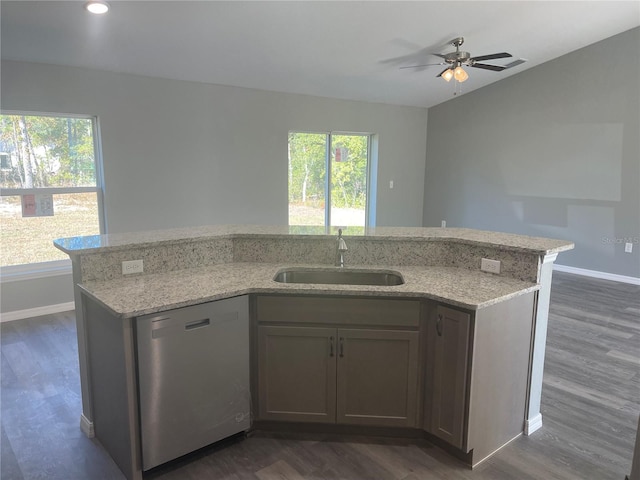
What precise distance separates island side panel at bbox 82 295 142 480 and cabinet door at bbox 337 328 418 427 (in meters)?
0.97

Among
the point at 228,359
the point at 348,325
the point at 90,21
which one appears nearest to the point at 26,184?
the point at 90,21

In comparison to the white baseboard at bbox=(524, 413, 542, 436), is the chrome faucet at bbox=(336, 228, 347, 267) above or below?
above

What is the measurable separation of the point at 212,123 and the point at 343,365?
399cm

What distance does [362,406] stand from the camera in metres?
2.26

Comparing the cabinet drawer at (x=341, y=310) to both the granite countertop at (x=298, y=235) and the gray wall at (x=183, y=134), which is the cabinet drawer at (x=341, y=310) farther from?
the gray wall at (x=183, y=134)

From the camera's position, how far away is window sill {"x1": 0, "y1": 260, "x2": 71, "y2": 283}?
13.4ft

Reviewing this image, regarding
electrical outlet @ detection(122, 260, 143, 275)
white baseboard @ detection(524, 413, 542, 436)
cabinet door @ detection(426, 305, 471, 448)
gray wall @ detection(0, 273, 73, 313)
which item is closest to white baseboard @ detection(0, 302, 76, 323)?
gray wall @ detection(0, 273, 73, 313)

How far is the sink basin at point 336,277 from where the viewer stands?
2549 millimetres

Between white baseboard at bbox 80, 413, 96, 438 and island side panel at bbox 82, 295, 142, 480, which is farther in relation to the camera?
white baseboard at bbox 80, 413, 96, 438

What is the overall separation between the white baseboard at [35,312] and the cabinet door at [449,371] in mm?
3335

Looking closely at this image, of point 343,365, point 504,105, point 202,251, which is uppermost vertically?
point 504,105

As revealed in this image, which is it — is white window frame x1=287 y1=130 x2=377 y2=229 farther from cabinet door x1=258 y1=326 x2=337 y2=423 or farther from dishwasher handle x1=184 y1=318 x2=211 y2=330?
dishwasher handle x1=184 y1=318 x2=211 y2=330

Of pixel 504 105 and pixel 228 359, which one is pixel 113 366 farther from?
pixel 504 105

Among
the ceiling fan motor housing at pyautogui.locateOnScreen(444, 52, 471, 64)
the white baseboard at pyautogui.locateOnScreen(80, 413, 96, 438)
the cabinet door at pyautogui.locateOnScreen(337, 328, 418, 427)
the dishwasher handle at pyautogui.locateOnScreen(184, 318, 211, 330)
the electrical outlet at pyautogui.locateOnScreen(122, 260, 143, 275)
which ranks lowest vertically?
the white baseboard at pyautogui.locateOnScreen(80, 413, 96, 438)
